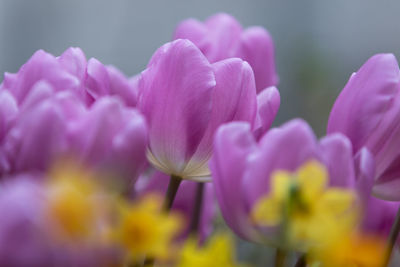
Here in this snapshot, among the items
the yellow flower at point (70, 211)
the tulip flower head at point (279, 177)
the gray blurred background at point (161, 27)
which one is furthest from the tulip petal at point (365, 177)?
the gray blurred background at point (161, 27)

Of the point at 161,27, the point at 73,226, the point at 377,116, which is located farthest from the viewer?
the point at 161,27

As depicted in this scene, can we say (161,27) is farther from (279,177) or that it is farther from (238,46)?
(279,177)

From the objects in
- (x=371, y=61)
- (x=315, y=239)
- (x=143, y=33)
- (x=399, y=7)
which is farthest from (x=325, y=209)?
(x=399, y=7)

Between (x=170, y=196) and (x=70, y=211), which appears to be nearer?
(x=70, y=211)

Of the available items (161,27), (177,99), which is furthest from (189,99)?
(161,27)

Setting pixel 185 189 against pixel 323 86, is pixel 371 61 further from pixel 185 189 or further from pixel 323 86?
pixel 323 86

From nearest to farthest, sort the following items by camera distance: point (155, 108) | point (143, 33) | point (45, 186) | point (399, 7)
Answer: point (45, 186) < point (155, 108) < point (143, 33) < point (399, 7)

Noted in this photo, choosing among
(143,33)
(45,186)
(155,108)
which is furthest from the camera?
(143,33)
